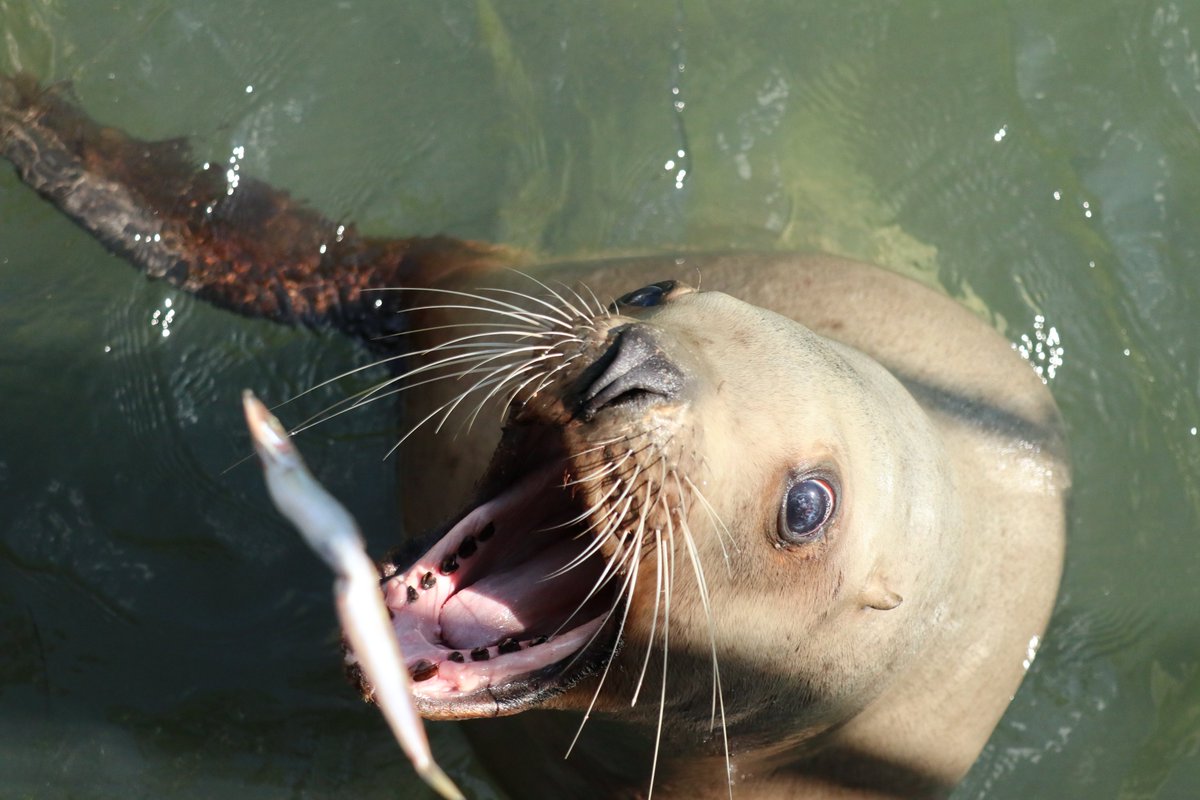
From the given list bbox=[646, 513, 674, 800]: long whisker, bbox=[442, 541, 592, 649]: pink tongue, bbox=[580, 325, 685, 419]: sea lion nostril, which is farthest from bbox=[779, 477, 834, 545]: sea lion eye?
bbox=[442, 541, 592, 649]: pink tongue

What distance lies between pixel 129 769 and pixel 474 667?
2254 millimetres

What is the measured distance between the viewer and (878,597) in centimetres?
314

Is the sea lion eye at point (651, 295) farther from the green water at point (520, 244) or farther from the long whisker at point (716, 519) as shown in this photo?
the green water at point (520, 244)

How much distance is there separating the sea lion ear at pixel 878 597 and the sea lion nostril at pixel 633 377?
2.70 feet

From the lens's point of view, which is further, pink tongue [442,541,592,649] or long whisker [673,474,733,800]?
pink tongue [442,541,592,649]

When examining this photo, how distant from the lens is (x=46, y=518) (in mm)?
4688

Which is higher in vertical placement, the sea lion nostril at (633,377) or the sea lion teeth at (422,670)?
the sea lion nostril at (633,377)

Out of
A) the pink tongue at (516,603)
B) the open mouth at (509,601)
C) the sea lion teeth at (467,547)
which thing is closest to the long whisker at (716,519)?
the open mouth at (509,601)

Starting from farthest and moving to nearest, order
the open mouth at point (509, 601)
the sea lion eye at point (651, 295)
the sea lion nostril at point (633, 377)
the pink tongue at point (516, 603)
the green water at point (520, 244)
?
the green water at point (520, 244), the sea lion eye at point (651, 295), the pink tongue at point (516, 603), the open mouth at point (509, 601), the sea lion nostril at point (633, 377)

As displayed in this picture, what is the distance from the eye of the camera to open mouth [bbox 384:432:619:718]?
2818 mm

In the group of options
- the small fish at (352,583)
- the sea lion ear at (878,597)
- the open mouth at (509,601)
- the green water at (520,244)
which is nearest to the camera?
the small fish at (352,583)

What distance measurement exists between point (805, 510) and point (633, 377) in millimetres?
548

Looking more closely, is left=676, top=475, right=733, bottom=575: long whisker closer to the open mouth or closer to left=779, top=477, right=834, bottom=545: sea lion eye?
left=779, top=477, right=834, bottom=545: sea lion eye

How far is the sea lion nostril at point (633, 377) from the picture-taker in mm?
2697
